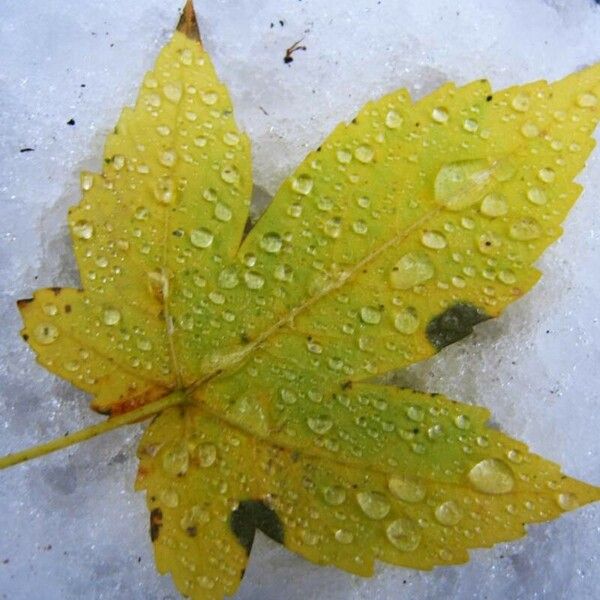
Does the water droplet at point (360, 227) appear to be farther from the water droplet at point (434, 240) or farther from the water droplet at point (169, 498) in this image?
the water droplet at point (169, 498)

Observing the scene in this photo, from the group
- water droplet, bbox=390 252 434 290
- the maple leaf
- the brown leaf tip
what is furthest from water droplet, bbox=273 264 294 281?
the brown leaf tip

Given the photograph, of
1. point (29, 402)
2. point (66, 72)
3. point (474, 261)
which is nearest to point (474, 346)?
point (474, 261)

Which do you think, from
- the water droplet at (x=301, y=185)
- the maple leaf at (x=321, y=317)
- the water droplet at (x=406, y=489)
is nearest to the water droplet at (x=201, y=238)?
the maple leaf at (x=321, y=317)

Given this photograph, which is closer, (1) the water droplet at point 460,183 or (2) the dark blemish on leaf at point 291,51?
(1) the water droplet at point 460,183

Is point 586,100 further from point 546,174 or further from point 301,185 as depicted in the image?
point 301,185

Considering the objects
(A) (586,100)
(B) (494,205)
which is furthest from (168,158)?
(A) (586,100)

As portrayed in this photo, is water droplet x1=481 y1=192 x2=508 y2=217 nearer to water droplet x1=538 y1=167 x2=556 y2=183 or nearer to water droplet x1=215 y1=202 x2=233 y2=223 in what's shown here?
water droplet x1=538 y1=167 x2=556 y2=183
